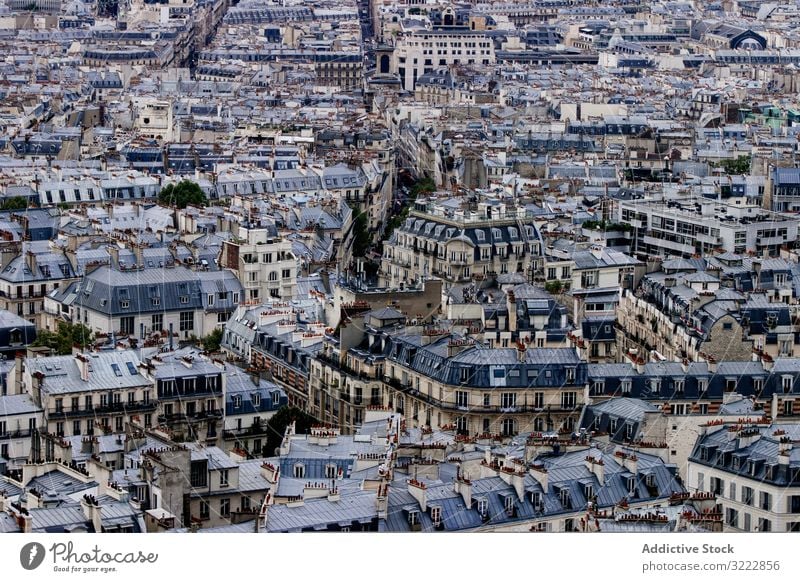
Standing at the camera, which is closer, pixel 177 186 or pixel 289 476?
pixel 289 476

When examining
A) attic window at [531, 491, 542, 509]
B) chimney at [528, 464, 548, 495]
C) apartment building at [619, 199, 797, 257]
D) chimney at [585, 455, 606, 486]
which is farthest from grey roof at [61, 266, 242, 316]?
attic window at [531, 491, 542, 509]

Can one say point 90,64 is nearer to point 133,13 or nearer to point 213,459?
point 133,13

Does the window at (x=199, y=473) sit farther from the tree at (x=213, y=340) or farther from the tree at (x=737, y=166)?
the tree at (x=737, y=166)

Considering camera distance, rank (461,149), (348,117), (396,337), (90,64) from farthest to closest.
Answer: (90,64)
(348,117)
(461,149)
(396,337)

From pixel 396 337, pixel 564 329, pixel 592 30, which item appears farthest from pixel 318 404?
pixel 592 30

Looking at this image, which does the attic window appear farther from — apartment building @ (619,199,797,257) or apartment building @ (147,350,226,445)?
apartment building @ (619,199,797,257)

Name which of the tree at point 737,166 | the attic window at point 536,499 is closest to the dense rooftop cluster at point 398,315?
the attic window at point 536,499

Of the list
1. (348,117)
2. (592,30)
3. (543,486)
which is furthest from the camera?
(592,30)

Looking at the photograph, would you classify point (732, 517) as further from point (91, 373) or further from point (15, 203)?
point (15, 203)
